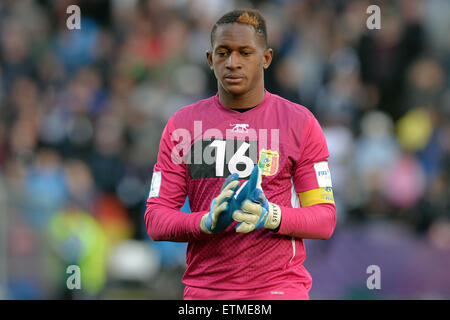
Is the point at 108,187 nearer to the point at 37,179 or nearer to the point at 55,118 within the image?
the point at 37,179

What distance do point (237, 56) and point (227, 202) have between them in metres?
0.79

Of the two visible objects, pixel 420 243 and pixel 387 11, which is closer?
pixel 420 243

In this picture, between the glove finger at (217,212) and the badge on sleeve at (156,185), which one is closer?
the glove finger at (217,212)

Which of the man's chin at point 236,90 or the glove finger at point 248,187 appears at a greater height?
the man's chin at point 236,90

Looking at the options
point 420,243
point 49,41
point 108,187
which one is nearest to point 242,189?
point 420,243

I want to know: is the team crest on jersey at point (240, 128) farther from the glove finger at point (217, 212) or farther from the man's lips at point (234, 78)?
the glove finger at point (217, 212)

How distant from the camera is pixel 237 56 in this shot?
12.0ft

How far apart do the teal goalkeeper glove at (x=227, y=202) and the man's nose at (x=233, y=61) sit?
0.60m

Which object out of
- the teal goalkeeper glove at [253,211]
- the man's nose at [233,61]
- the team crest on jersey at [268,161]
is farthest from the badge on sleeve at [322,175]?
the man's nose at [233,61]

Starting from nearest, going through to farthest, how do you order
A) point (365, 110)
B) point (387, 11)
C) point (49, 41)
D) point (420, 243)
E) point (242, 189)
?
point (242, 189) < point (420, 243) < point (365, 110) < point (387, 11) < point (49, 41)

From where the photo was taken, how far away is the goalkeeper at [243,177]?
359 cm

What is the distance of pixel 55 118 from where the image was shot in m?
9.18

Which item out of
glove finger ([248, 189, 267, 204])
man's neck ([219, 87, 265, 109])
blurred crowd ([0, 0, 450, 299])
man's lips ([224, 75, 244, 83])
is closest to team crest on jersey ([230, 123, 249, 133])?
man's neck ([219, 87, 265, 109])

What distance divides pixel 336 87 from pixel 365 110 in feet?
1.53
